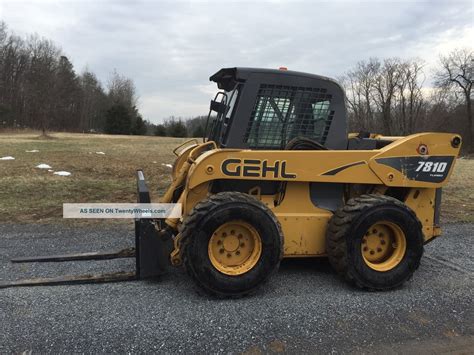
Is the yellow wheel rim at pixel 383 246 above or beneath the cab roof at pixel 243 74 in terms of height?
beneath

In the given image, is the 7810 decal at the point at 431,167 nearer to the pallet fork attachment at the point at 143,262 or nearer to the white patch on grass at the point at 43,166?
the pallet fork attachment at the point at 143,262

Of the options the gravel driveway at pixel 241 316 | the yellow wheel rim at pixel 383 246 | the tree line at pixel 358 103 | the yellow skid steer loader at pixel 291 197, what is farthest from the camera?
the tree line at pixel 358 103

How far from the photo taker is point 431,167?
4.66 metres

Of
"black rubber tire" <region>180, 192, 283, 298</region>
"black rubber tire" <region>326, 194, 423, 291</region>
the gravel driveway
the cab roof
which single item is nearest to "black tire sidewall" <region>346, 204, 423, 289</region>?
"black rubber tire" <region>326, 194, 423, 291</region>

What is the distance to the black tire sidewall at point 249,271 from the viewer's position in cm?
401

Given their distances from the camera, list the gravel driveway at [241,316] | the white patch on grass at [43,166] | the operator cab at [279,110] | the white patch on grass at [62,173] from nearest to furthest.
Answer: the gravel driveway at [241,316] → the operator cab at [279,110] → the white patch on grass at [62,173] → the white patch on grass at [43,166]

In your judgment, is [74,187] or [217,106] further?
[74,187]

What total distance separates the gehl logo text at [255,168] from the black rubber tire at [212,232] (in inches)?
10.6

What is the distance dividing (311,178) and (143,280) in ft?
6.88

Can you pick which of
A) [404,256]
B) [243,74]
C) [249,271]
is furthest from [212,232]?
[404,256]

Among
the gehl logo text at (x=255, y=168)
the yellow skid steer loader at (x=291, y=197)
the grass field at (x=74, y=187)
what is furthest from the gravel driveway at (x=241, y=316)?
the grass field at (x=74, y=187)

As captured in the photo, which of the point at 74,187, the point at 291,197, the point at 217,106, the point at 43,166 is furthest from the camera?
the point at 43,166

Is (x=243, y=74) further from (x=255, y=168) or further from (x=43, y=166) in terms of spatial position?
(x=43, y=166)

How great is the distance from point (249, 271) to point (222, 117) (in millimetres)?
1954
